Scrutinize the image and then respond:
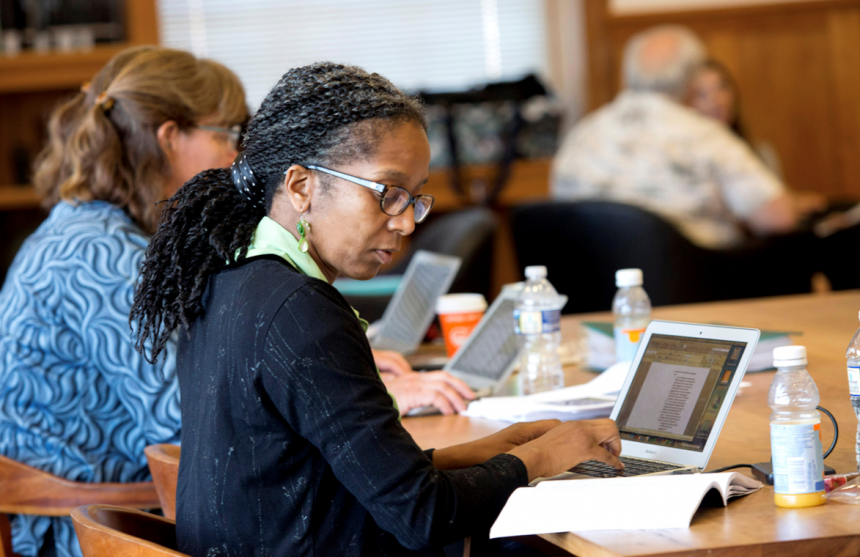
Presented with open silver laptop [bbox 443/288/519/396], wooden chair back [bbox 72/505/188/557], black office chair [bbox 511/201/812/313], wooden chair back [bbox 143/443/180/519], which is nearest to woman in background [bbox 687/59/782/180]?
black office chair [bbox 511/201/812/313]

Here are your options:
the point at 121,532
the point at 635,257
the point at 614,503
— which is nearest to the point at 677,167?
the point at 635,257

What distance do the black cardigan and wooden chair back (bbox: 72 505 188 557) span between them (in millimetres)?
93

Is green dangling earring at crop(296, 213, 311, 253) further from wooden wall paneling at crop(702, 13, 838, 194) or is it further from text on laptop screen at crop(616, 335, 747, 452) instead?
wooden wall paneling at crop(702, 13, 838, 194)

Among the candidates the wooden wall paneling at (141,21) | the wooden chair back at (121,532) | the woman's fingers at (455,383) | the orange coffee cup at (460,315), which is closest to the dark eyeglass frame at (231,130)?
the orange coffee cup at (460,315)

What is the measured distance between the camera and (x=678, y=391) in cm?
122

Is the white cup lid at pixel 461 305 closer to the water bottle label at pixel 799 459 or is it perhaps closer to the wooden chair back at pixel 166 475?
the wooden chair back at pixel 166 475

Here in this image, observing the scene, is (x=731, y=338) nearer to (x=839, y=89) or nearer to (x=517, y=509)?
(x=517, y=509)

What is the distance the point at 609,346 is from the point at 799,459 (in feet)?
2.86

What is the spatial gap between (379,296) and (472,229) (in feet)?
2.08

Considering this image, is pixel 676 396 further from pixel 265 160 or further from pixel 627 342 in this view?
pixel 265 160

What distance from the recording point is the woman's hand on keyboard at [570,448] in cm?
114

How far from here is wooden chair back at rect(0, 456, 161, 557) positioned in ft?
4.85

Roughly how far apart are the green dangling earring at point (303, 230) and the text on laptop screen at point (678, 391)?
485 mm

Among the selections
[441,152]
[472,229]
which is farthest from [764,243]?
[441,152]
